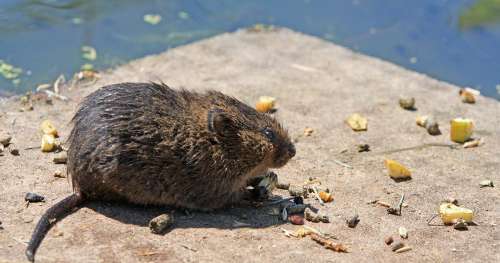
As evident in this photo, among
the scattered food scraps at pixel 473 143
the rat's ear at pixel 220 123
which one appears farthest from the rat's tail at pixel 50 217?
the scattered food scraps at pixel 473 143

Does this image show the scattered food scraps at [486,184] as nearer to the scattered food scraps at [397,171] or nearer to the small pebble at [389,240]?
the scattered food scraps at [397,171]

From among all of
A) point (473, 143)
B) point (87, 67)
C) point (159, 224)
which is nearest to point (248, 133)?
point (159, 224)

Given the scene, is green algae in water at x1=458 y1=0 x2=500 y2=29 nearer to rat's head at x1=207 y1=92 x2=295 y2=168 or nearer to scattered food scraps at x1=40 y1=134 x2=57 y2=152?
rat's head at x1=207 y1=92 x2=295 y2=168

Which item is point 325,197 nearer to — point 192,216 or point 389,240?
point 389,240

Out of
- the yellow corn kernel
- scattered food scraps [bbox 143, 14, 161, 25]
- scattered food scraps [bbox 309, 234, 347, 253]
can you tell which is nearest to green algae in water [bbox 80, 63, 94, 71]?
scattered food scraps [bbox 143, 14, 161, 25]

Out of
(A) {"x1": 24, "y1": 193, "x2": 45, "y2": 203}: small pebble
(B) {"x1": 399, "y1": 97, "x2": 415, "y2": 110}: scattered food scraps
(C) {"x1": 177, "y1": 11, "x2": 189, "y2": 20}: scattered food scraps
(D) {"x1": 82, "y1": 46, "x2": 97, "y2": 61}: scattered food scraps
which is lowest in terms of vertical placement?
(A) {"x1": 24, "y1": 193, "x2": 45, "y2": 203}: small pebble
